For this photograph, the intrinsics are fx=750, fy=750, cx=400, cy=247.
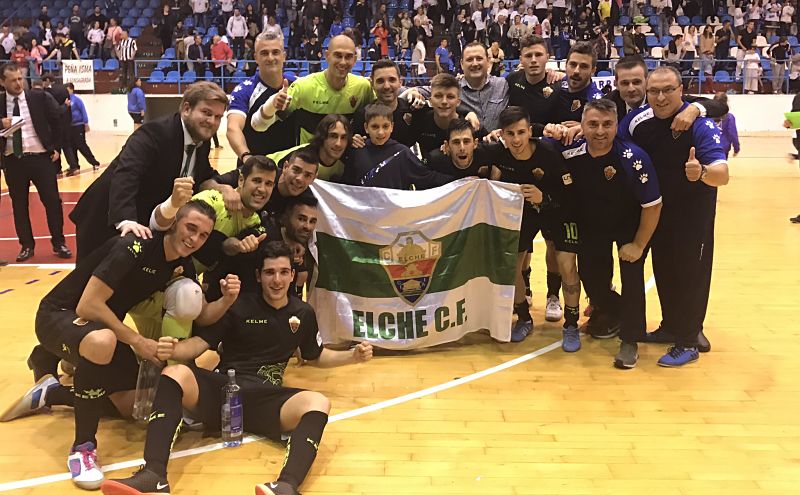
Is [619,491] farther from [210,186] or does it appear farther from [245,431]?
[210,186]

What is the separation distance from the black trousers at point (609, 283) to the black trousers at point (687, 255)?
0.21m

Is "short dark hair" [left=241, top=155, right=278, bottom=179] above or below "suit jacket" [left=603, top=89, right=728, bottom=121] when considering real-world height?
below

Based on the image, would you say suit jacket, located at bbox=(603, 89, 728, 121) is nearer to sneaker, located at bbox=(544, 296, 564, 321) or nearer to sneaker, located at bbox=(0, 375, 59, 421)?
sneaker, located at bbox=(544, 296, 564, 321)

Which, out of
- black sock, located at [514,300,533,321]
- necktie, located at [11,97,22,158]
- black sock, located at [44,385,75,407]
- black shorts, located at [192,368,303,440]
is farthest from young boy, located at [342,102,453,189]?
necktie, located at [11,97,22,158]

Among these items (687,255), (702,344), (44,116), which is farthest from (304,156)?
(44,116)

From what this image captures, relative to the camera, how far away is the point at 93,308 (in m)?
4.18

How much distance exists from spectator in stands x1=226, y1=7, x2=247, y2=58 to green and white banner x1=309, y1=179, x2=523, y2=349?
20.0 metres

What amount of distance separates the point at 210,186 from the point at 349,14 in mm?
22441

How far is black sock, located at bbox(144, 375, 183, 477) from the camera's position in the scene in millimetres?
3867

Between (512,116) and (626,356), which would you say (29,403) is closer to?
(512,116)

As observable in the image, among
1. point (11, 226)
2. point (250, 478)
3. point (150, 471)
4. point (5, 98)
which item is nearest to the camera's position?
point (150, 471)

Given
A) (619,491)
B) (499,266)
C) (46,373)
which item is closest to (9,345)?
(46,373)

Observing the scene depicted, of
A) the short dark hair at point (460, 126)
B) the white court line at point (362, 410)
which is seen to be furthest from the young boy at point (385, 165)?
the white court line at point (362, 410)

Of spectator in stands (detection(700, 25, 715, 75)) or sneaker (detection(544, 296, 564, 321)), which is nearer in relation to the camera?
sneaker (detection(544, 296, 564, 321))
